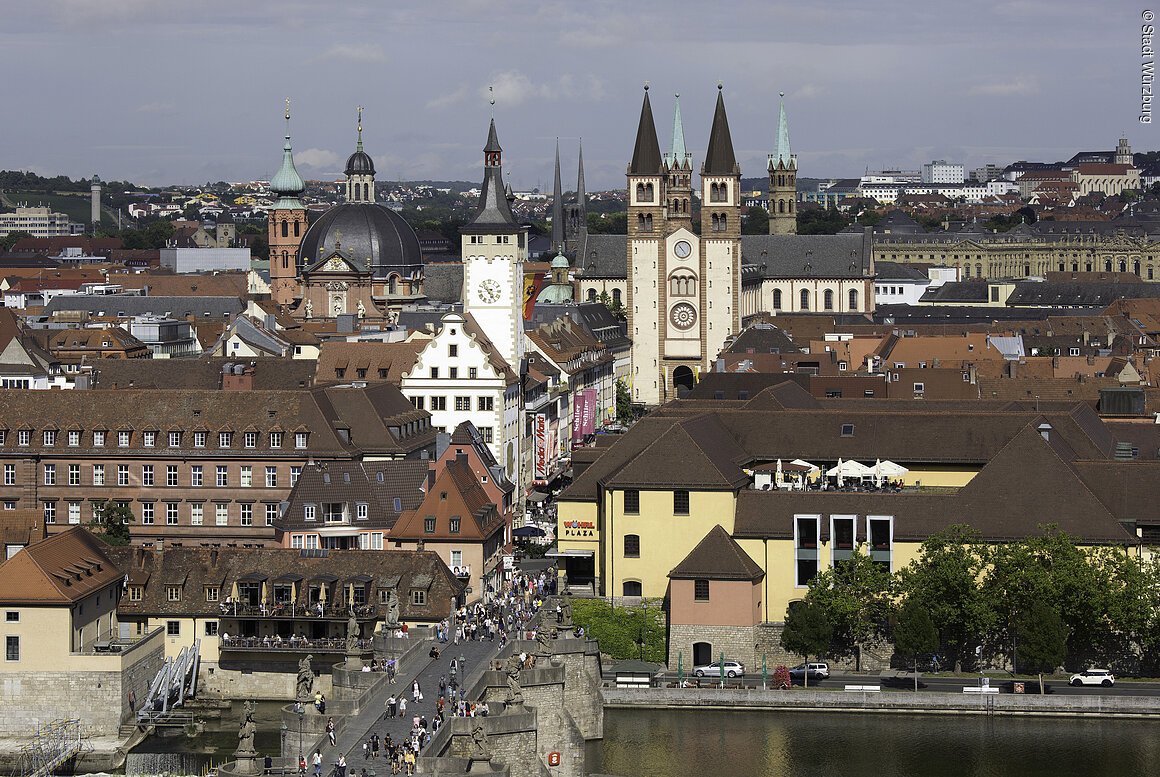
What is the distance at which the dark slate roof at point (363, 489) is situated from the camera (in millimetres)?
86250

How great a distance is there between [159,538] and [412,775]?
38600mm

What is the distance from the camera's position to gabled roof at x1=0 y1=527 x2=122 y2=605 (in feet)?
240

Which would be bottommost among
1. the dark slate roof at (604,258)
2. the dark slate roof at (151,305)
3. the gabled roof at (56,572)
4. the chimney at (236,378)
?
the gabled roof at (56,572)

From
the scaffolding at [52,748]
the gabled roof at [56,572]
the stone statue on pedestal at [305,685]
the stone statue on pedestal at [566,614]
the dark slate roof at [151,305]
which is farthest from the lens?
the dark slate roof at [151,305]

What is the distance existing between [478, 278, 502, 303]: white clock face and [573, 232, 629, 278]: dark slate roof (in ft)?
245

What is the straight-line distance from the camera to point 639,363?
183 meters

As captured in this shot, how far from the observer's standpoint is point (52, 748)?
70688 mm

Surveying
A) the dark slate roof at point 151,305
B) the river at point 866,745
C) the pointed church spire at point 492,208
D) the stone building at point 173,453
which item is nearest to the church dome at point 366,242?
the dark slate roof at point 151,305

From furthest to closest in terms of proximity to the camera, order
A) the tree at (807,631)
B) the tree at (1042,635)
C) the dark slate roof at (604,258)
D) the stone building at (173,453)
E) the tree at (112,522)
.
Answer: the dark slate roof at (604,258) → the stone building at (173,453) → the tree at (112,522) → the tree at (807,631) → the tree at (1042,635)

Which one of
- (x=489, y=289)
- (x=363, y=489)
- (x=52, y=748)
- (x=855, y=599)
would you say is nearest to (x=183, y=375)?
(x=489, y=289)

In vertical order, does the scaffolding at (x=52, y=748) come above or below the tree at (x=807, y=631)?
below

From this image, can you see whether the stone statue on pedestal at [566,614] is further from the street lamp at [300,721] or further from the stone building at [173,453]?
the stone building at [173,453]

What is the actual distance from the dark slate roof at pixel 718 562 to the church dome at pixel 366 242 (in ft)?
280

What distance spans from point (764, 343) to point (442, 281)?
39.0 m
